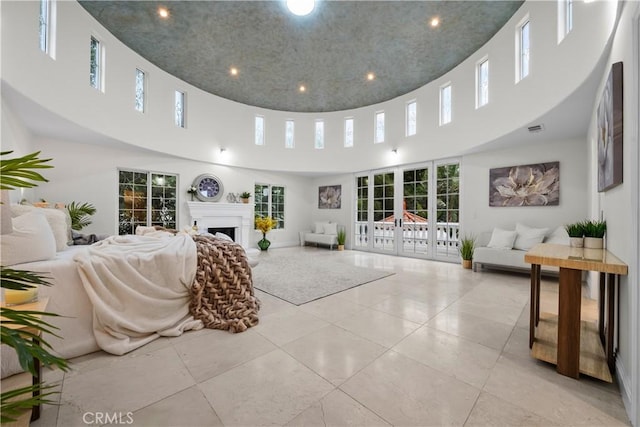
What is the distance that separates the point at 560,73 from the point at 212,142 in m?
6.96

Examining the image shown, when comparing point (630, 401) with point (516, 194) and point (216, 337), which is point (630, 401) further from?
point (516, 194)

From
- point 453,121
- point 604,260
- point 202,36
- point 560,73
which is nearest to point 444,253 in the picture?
point 453,121

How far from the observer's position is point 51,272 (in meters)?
1.92

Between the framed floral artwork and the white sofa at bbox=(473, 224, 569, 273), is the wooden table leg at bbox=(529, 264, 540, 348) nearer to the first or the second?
the white sofa at bbox=(473, 224, 569, 273)

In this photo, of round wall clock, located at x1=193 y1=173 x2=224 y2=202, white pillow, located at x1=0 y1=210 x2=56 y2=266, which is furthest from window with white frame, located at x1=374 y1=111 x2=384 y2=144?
white pillow, located at x1=0 y1=210 x2=56 y2=266

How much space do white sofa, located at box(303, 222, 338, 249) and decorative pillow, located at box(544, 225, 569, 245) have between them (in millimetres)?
4920

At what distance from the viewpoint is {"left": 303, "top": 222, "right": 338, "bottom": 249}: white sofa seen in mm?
7789

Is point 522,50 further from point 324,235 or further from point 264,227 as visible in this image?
point 264,227

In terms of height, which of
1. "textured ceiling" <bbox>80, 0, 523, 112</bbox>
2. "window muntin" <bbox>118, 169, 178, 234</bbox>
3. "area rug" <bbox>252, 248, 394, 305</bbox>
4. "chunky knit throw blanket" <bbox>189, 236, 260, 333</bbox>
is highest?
"textured ceiling" <bbox>80, 0, 523, 112</bbox>

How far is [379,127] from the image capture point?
7.35m

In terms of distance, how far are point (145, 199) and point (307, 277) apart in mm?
4422

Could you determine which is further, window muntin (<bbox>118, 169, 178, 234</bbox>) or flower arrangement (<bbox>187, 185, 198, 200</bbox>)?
flower arrangement (<bbox>187, 185, 198, 200</bbox>)

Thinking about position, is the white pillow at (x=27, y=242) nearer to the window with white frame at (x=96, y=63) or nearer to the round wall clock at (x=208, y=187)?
the window with white frame at (x=96, y=63)

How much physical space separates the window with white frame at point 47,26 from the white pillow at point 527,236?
804 centimetres
